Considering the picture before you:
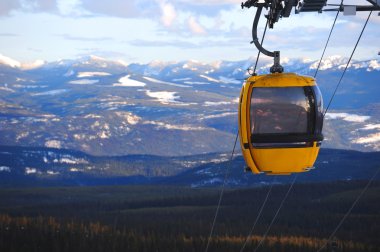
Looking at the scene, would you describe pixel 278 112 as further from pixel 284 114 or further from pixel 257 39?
pixel 257 39

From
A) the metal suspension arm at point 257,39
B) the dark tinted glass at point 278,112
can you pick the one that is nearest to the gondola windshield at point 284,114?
the dark tinted glass at point 278,112

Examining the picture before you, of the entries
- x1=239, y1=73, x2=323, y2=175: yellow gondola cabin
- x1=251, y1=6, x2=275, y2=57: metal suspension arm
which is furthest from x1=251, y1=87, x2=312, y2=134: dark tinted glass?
x1=251, y1=6, x2=275, y2=57: metal suspension arm

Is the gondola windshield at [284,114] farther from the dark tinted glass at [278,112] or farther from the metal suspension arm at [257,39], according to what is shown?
the metal suspension arm at [257,39]

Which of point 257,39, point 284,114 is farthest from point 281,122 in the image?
point 257,39

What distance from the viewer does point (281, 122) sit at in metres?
31.0

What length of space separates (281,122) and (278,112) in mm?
352

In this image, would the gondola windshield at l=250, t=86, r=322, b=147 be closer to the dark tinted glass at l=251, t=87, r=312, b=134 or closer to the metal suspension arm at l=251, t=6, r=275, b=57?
the dark tinted glass at l=251, t=87, r=312, b=134

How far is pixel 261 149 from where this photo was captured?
3092cm

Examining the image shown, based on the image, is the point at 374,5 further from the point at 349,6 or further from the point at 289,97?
the point at 289,97

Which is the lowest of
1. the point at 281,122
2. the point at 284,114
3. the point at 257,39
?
the point at 281,122

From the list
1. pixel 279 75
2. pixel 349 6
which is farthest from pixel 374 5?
pixel 279 75

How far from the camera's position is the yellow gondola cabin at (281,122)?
100.0 feet

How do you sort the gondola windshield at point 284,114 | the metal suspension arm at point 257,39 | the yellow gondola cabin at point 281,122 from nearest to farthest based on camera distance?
the metal suspension arm at point 257,39, the yellow gondola cabin at point 281,122, the gondola windshield at point 284,114

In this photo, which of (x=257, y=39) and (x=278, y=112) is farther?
(x=278, y=112)
